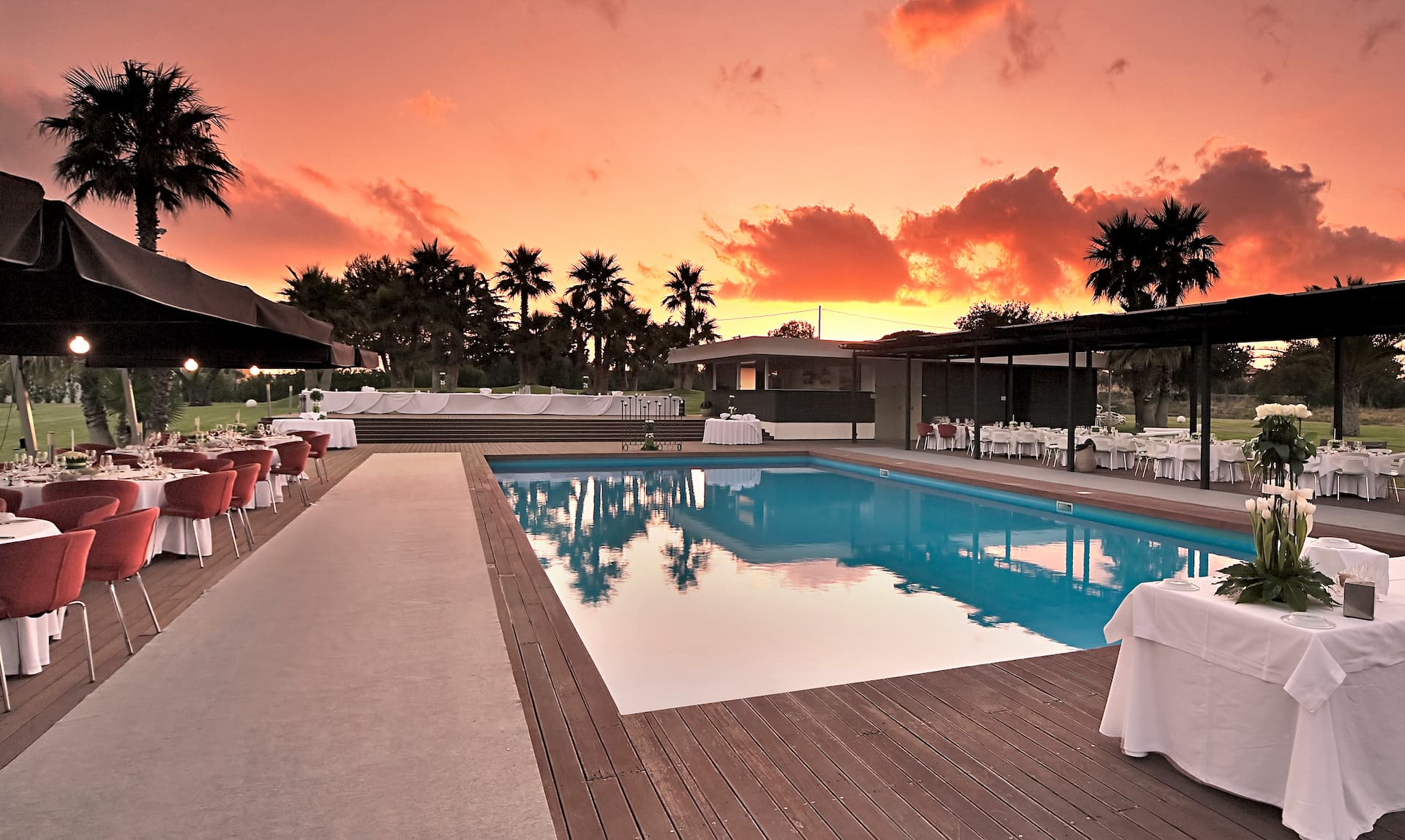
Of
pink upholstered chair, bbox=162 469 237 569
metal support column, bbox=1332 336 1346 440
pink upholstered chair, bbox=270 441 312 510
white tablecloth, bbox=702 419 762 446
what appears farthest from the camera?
white tablecloth, bbox=702 419 762 446

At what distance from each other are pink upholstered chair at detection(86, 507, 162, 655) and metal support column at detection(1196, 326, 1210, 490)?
40.8 ft

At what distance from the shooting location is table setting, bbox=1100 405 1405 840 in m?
2.19

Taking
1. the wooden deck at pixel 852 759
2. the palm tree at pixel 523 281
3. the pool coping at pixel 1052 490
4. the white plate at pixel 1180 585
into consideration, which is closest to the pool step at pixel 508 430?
the pool coping at pixel 1052 490

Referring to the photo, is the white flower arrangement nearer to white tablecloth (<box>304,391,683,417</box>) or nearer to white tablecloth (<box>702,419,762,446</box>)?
white tablecloth (<box>702,419,762,446</box>)

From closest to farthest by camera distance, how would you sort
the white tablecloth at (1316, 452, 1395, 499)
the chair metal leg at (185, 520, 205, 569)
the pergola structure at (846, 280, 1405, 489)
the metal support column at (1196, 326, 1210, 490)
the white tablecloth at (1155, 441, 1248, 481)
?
1. the chair metal leg at (185, 520, 205, 569)
2. the pergola structure at (846, 280, 1405, 489)
3. the white tablecloth at (1316, 452, 1395, 499)
4. the metal support column at (1196, 326, 1210, 490)
5. the white tablecloth at (1155, 441, 1248, 481)

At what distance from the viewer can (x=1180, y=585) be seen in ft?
8.97

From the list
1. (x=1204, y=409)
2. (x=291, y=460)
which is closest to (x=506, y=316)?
(x=291, y=460)

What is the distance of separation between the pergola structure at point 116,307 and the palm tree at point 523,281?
2281cm

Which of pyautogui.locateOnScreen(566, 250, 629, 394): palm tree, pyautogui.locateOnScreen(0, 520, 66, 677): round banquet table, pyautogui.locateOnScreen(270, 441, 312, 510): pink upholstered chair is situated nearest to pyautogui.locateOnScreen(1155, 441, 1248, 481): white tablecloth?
pyautogui.locateOnScreen(270, 441, 312, 510): pink upholstered chair

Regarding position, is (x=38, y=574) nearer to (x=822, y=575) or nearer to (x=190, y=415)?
(x=822, y=575)

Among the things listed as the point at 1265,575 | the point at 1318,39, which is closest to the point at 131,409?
the point at 1265,575

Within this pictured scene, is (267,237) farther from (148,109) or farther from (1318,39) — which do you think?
(1318,39)

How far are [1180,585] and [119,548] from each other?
4963 millimetres

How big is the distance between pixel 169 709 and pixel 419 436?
55.1 feet
